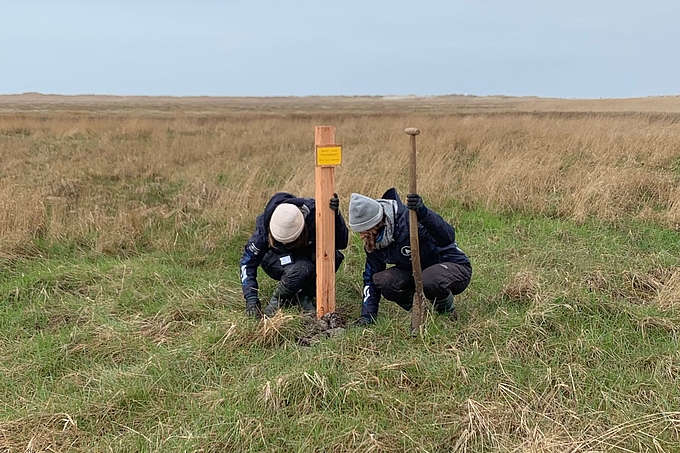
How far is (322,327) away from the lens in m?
3.34

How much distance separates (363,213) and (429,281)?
66 centimetres

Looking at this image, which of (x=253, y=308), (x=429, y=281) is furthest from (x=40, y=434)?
(x=429, y=281)

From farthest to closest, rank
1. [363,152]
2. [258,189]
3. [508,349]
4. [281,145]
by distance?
[281,145] → [363,152] → [258,189] → [508,349]

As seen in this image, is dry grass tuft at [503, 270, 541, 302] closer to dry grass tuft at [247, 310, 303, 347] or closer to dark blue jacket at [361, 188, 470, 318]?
dark blue jacket at [361, 188, 470, 318]

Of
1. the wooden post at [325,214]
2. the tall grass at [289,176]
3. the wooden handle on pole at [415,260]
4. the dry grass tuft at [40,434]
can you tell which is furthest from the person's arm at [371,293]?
the tall grass at [289,176]

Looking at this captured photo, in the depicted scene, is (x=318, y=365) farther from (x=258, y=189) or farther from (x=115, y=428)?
(x=258, y=189)

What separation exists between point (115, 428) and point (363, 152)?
25.1 ft

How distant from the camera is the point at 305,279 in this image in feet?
12.3

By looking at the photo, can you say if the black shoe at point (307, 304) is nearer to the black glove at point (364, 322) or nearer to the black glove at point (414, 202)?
the black glove at point (364, 322)

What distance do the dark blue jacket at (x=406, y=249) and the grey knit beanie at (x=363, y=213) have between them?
25cm

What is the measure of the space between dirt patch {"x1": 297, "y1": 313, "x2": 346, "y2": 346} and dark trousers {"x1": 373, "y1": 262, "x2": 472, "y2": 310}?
37 centimetres

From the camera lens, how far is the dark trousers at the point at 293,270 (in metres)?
3.71

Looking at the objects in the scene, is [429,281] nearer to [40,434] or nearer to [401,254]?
[401,254]

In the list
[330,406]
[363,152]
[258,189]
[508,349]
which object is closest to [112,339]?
[330,406]
